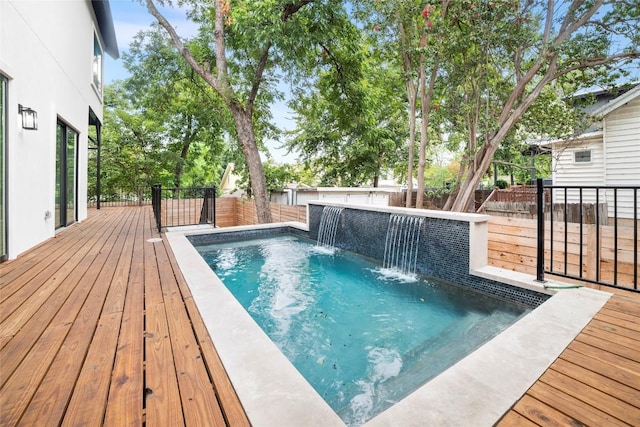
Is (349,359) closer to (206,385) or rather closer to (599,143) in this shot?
(206,385)

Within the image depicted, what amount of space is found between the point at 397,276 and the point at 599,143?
359 inches

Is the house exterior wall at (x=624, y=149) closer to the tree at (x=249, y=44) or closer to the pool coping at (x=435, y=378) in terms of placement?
the tree at (x=249, y=44)

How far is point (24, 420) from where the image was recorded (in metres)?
1.23

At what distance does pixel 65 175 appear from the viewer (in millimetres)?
5992

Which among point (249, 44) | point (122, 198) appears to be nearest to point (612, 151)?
point (249, 44)

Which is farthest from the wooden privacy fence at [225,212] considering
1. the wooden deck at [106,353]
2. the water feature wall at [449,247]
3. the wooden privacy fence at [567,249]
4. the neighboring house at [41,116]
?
the wooden deck at [106,353]

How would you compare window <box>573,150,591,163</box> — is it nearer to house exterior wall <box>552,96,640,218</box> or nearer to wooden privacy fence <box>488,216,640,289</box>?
house exterior wall <box>552,96,640,218</box>

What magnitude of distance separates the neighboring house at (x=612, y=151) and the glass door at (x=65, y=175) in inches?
417

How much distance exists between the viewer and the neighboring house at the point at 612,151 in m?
8.20

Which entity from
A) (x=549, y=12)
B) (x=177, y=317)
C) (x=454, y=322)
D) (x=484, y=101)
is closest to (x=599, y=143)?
(x=484, y=101)

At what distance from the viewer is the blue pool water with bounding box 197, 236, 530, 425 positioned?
2152mm

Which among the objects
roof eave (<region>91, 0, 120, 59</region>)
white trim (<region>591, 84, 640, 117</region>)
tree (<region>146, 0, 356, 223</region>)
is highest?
roof eave (<region>91, 0, 120, 59</region>)

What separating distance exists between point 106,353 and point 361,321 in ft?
7.17

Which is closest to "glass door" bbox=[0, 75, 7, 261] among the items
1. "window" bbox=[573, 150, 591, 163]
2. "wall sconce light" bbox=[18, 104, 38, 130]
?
"wall sconce light" bbox=[18, 104, 38, 130]
